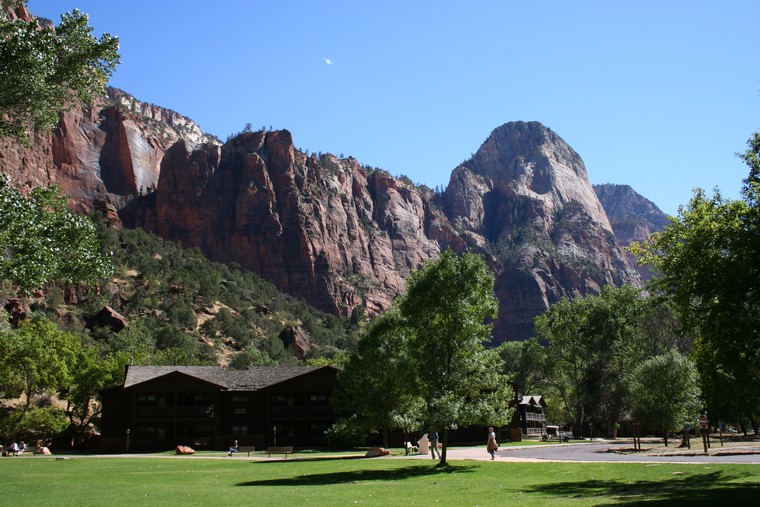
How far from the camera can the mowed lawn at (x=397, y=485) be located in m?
19.6

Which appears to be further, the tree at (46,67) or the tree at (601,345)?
the tree at (601,345)

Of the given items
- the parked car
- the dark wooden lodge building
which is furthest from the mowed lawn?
the parked car

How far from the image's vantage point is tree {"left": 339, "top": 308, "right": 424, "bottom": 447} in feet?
152

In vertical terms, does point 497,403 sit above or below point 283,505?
above

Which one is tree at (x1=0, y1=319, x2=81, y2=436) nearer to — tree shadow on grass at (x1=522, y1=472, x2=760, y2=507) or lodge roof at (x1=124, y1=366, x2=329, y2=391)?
lodge roof at (x1=124, y1=366, x2=329, y2=391)

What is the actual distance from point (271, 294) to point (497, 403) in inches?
5801

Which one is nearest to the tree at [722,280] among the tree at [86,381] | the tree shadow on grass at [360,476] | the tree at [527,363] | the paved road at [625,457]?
the paved road at [625,457]

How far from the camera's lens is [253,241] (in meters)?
193

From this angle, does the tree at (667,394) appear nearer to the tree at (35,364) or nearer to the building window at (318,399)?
the building window at (318,399)

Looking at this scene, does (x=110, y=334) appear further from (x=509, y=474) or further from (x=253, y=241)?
(x=509, y=474)

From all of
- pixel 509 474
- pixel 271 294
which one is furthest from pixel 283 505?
pixel 271 294

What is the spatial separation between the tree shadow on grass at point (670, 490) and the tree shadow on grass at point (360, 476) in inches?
319

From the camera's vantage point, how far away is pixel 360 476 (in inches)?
1195

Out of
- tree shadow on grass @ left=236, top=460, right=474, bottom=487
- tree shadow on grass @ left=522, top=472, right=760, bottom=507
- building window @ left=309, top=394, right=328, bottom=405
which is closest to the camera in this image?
tree shadow on grass @ left=522, top=472, right=760, bottom=507
